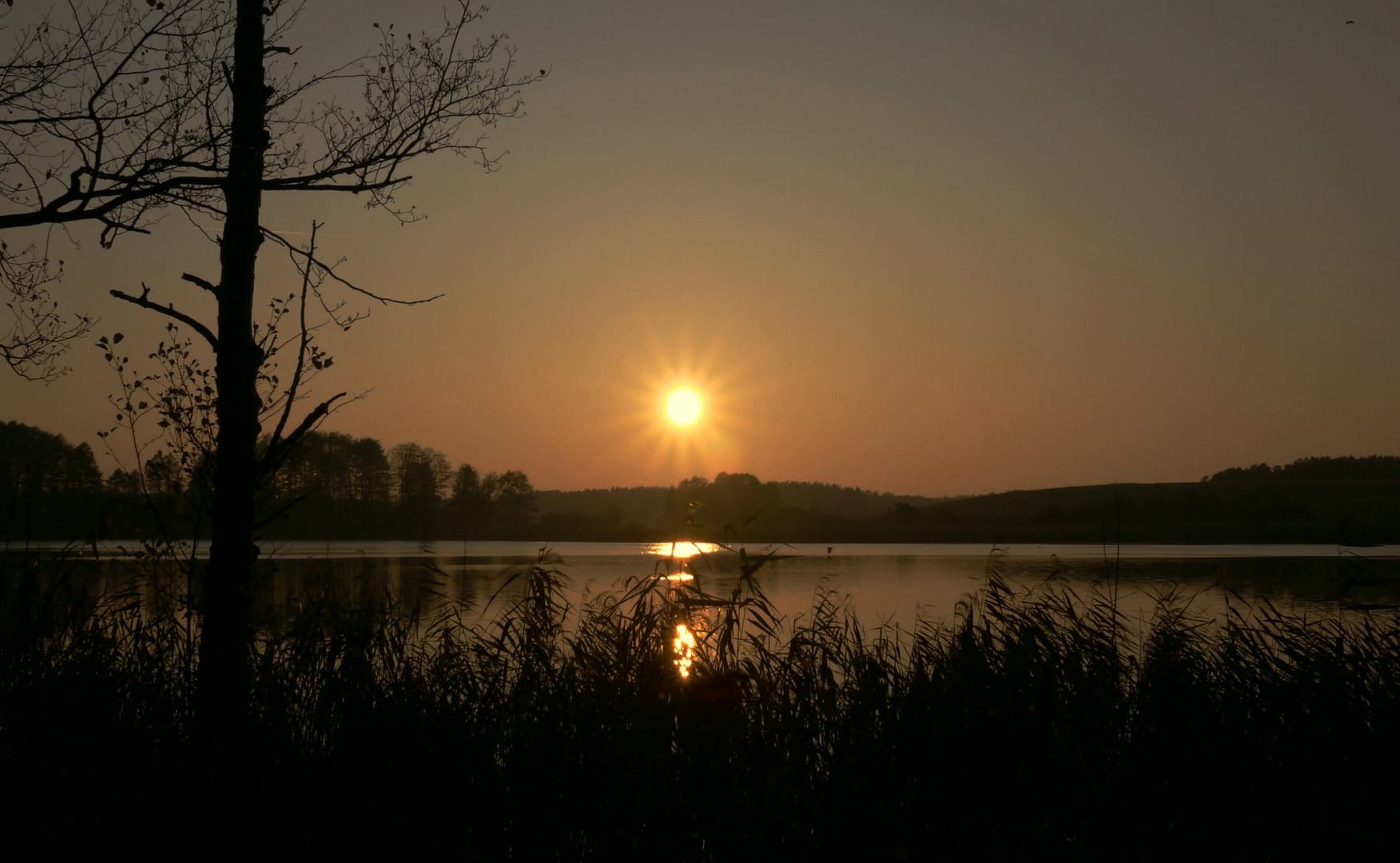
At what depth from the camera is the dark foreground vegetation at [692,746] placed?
464 cm

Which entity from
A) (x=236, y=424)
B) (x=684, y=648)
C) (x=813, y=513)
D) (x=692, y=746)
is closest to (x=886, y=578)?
(x=684, y=648)

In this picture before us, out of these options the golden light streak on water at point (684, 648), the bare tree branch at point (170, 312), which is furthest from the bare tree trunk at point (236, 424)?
the golden light streak on water at point (684, 648)

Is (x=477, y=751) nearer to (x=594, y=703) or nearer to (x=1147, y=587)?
(x=594, y=703)

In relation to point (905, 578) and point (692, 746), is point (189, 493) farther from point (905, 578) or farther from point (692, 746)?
point (905, 578)

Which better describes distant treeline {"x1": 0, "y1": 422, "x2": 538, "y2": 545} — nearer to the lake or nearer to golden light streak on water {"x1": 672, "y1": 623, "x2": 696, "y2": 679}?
the lake

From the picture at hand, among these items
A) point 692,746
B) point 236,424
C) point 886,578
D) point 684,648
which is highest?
point 236,424

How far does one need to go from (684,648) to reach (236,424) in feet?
10.8

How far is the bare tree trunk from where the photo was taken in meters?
5.45

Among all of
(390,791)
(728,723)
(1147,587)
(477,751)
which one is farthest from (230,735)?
(1147,587)

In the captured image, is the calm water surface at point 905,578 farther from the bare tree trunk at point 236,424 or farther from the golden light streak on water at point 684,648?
the bare tree trunk at point 236,424

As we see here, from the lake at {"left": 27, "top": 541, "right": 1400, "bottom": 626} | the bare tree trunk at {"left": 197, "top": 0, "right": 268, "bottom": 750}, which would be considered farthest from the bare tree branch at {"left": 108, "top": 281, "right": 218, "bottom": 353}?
the lake at {"left": 27, "top": 541, "right": 1400, "bottom": 626}

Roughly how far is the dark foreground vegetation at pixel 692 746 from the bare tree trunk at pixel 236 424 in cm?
44

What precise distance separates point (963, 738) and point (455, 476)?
53003 mm

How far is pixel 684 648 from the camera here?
21.0 ft
